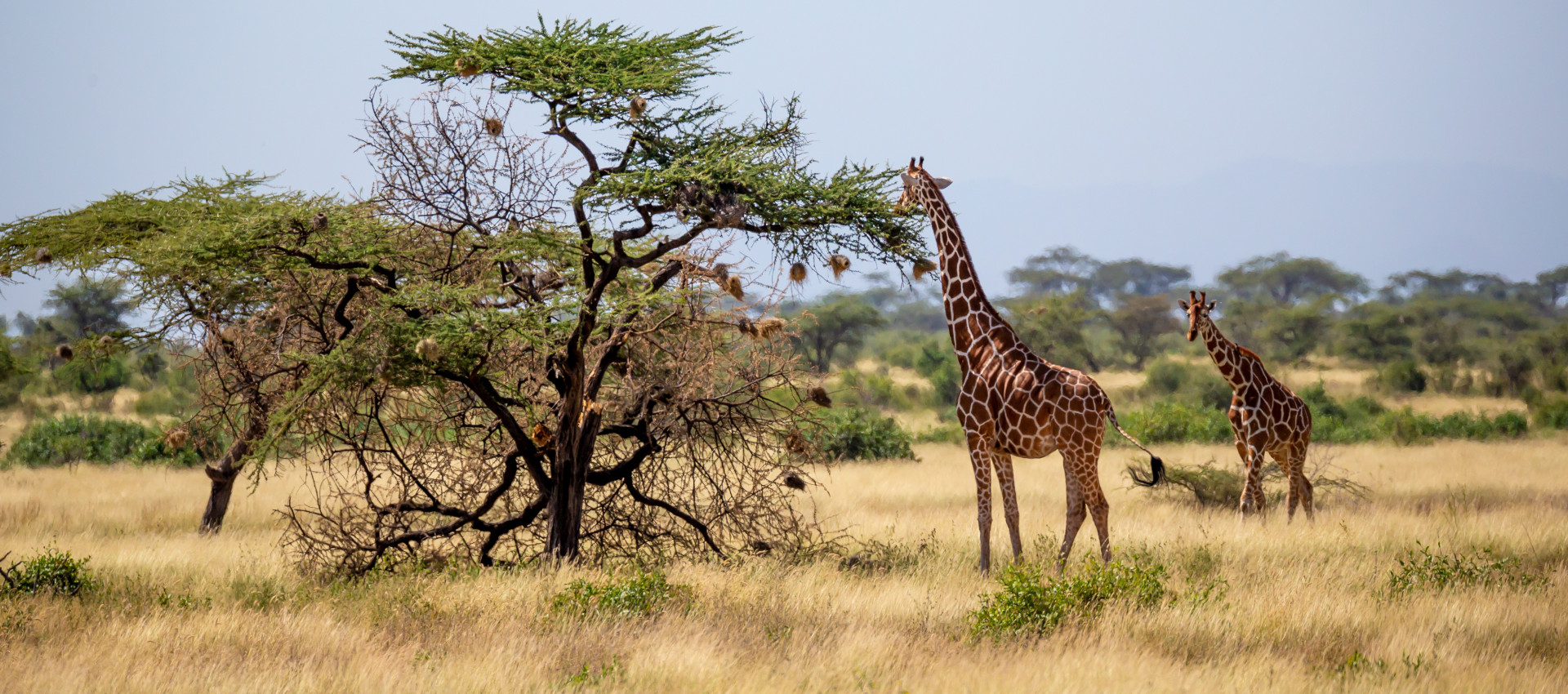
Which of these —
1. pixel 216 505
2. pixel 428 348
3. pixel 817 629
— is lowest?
pixel 216 505

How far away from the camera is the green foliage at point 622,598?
23.1ft

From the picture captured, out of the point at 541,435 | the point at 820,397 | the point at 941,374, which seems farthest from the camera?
the point at 941,374

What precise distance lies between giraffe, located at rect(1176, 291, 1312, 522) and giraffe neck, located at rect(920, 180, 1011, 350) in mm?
2660

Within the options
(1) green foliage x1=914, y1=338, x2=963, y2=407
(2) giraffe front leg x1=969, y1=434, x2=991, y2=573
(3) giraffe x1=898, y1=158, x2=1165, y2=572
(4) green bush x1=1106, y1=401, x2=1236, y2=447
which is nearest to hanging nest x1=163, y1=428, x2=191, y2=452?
(3) giraffe x1=898, y1=158, x2=1165, y2=572

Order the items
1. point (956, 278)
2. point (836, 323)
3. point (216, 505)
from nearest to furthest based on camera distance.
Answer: point (956, 278) → point (216, 505) → point (836, 323)

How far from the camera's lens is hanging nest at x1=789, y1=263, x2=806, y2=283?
8047 millimetres

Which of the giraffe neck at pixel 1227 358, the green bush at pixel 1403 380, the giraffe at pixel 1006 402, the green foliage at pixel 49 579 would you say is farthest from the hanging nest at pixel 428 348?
the green bush at pixel 1403 380

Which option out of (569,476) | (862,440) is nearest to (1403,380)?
(862,440)

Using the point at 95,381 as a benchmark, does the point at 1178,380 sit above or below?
above

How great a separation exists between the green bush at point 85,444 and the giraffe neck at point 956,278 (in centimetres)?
1560

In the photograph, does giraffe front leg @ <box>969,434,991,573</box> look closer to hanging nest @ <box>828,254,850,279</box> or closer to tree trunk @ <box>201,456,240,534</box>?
hanging nest @ <box>828,254,850,279</box>

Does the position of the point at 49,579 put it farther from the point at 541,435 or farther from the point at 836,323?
the point at 836,323

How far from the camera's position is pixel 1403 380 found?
106ft

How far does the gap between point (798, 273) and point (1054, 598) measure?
111 inches
